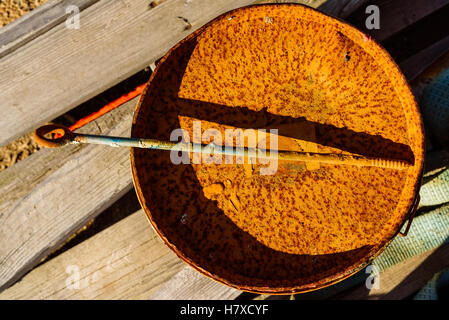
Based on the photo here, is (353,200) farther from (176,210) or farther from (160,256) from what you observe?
(160,256)

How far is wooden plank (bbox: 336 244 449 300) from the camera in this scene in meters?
1.70

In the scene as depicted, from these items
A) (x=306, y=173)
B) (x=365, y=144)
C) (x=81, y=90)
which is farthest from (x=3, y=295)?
(x=365, y=144)

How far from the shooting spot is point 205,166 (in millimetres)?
1136

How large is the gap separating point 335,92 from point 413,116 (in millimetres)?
254

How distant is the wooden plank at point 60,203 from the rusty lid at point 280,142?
436mm

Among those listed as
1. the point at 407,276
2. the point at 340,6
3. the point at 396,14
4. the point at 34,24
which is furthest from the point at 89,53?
the point at 407,276

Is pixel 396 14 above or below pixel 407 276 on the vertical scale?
above

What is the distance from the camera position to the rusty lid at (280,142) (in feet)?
3.62

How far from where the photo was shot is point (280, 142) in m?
1.12

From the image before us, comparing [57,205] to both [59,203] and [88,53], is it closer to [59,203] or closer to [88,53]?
[59,203]

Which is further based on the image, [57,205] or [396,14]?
[396,14]

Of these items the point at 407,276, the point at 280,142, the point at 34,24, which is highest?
the point at 34,24

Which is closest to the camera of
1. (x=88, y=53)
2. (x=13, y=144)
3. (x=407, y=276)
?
(x=88, y=53)

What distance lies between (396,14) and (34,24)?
5.55ft
